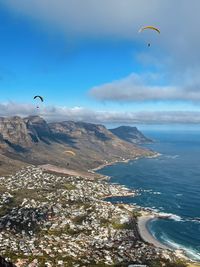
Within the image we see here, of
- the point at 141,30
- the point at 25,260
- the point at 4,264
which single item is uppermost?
the point at 141,30

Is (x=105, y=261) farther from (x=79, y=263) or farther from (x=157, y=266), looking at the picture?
(x=157, y=266)

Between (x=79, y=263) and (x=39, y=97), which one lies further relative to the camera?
(x=79, y=263)

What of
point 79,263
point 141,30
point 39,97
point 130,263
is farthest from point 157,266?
point 141,30

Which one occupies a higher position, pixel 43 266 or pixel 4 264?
pixel 4 264

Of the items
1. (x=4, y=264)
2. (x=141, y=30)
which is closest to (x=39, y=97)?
(x=141, y=30)

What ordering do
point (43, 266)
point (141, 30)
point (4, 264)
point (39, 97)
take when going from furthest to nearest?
point (43, 266)
point (39, 97)
point (141, 30)
point (4, 264)

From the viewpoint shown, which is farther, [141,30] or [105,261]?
[105,261]

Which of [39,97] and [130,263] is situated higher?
[39,97]

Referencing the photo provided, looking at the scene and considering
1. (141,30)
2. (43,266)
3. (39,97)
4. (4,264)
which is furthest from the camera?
(43,266)

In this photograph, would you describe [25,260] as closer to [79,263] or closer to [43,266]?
[43,266]
